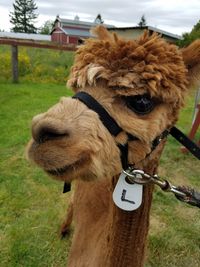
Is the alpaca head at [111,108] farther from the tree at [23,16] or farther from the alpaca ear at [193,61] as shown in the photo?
the tree at [23,16]

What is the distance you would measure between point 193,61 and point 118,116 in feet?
1.48

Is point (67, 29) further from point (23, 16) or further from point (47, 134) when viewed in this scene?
point (47, 134)

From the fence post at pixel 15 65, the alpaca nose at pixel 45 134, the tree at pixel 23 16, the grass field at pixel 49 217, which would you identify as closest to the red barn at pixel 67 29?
the tree at pixel 23 16

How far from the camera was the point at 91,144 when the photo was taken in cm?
130

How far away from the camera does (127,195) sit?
148 cm

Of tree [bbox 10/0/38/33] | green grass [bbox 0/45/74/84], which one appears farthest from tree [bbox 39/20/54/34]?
green grass [bbox 0/45/74/84]

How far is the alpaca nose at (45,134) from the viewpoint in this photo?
1.21 meters

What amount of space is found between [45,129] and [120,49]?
0.46 metres

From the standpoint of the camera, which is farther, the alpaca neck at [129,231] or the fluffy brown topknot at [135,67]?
the alpaca neck at [129,231]

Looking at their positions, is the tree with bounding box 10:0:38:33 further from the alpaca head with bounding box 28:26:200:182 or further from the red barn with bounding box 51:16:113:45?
the alpaca head with bounding box 28:26:200:182

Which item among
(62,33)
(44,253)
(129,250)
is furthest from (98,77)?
(62,33)

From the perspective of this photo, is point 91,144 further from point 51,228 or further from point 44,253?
point 51,228

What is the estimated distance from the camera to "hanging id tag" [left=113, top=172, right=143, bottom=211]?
148 cm

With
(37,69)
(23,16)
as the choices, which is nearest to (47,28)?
(23,16)
